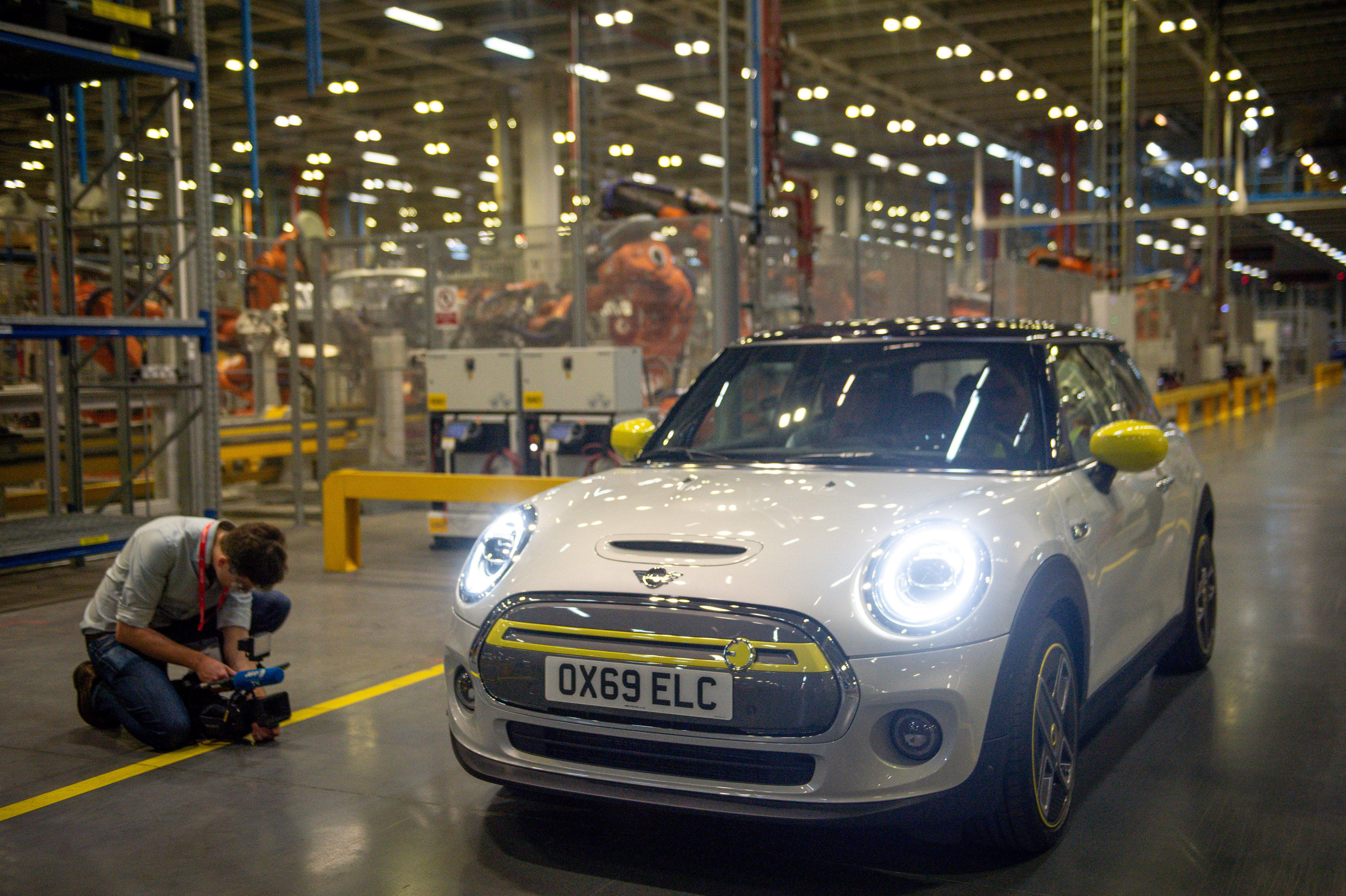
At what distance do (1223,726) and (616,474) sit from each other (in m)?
2.46

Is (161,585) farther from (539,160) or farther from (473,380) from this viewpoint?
(539,160)

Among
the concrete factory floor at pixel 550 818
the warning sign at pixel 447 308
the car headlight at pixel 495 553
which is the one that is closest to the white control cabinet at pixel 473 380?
the warning sign at pixel 447 308

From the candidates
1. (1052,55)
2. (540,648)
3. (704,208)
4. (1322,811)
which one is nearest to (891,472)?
(540,648)

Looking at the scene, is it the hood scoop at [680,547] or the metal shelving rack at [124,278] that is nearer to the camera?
the hood scoop at [680,547]

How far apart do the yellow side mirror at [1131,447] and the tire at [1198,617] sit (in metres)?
1.30

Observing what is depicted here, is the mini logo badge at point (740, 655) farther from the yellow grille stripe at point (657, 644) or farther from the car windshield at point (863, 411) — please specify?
the car windshield at point (863, 411)

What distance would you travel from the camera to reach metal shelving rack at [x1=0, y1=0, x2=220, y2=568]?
780 centimetres

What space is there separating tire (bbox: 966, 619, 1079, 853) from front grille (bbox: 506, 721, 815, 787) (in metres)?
0.52

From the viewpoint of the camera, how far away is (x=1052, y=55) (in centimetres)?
2719

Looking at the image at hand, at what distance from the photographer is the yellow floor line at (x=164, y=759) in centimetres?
395

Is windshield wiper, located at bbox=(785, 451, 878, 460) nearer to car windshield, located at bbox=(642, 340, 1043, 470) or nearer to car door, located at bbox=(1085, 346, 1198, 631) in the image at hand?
car windshield, located at bbox=(642, 340, 1043, 470)

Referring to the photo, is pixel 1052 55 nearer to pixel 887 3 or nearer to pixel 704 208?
pixel 887 3

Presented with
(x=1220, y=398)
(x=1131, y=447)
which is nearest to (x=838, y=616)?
(x=1131, y=447)

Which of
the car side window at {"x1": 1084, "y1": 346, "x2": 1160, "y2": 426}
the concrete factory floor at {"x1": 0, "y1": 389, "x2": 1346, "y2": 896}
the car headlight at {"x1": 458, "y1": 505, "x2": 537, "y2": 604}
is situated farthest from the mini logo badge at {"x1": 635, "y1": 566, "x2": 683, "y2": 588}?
the car side window at {"x1": 1084, "y1": 346, "x2": 1160, "y2": 426}
